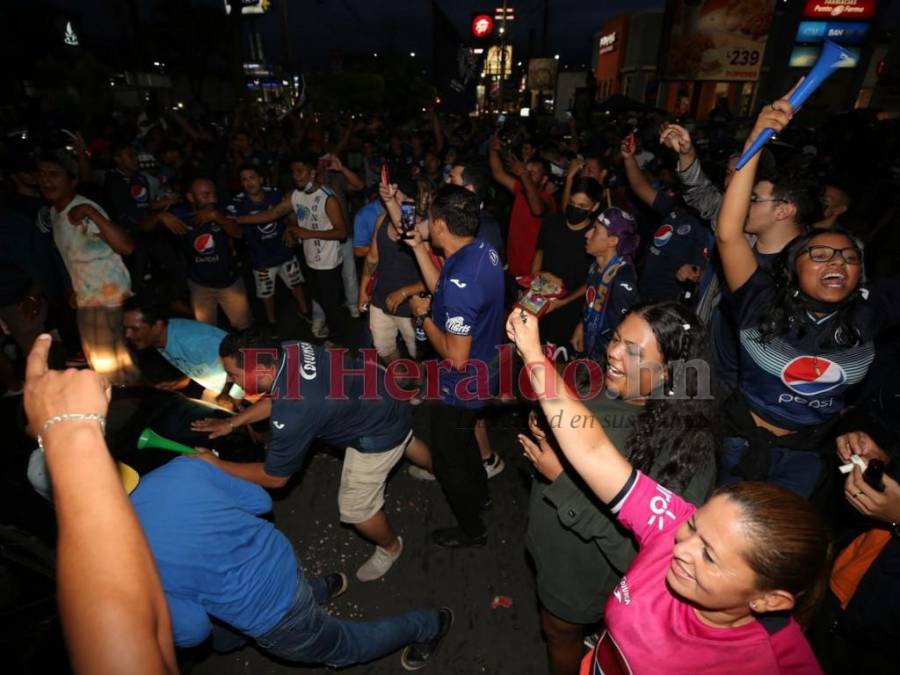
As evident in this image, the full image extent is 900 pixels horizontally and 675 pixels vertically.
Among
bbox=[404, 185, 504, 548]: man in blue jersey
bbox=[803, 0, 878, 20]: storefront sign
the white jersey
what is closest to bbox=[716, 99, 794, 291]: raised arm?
→ bbox=[404, 185, 504, 548]: man in blue jersey

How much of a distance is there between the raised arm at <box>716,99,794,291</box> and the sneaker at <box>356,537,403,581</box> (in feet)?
9.56

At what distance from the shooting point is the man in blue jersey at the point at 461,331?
9.87ft

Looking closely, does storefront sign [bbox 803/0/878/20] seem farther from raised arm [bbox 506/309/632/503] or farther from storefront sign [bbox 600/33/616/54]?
raised arm [bbox 506/309/632/503]

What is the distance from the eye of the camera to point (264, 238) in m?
6.09

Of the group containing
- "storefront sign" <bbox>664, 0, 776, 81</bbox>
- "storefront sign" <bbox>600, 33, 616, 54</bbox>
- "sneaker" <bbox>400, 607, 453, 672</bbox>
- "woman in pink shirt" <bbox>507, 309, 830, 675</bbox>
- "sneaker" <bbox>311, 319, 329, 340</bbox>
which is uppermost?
"storefront sign" <bbox>600, 33, 616, 54</bbox>

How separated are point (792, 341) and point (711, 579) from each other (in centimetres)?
172

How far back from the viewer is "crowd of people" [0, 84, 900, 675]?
129cm

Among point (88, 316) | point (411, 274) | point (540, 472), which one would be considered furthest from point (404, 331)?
point (88, 316)

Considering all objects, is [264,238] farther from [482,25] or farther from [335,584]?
[482,25]

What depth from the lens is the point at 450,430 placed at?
10.9 feet

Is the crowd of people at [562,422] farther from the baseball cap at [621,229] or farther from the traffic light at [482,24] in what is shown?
the traffic light at [482,24]

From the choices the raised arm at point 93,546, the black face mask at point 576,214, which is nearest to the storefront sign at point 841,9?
the black face mask at point 576,214

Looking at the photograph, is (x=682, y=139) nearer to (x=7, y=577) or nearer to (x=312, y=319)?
(x=7, y=577)

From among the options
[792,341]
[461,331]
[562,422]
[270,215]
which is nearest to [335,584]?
[461,331]
